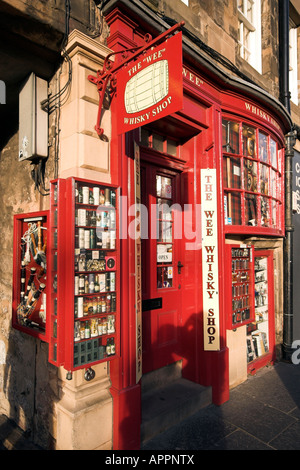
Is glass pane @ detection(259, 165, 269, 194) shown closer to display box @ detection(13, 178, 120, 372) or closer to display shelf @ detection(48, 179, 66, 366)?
display box @ detection(13, 178, 120, 372)

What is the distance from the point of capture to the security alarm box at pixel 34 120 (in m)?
3.53

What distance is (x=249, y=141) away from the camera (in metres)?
5.47

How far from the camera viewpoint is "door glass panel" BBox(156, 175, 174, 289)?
4.53 m

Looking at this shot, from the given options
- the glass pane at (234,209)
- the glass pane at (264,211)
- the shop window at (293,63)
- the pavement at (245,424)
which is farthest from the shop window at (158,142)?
the shop window at (293,63)

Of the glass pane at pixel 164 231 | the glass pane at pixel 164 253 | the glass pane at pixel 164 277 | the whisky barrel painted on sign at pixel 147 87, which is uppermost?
the whisky barrel painted on sign at pixel 147 87

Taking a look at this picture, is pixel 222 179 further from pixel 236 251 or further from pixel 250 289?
pixel 250 289

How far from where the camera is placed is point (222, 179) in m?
4.81

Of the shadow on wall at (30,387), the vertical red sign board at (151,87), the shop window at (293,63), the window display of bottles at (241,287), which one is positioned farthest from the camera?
the shop window at (293,63)

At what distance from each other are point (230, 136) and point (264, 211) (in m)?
1.61

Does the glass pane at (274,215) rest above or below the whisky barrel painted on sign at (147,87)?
below

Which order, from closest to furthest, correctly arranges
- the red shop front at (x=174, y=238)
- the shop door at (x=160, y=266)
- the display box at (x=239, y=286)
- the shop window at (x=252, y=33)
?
1. the red shop front at (x=174, y=238)
2. the shop door at (x=160, y=266)
3. the display box at (x=239, y=286)
4. the shop window at (x=252, y=33)

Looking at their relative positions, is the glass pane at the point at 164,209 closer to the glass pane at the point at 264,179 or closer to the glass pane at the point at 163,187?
the glass pane at the point at 163,187

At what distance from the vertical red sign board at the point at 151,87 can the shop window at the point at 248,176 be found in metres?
2.31
